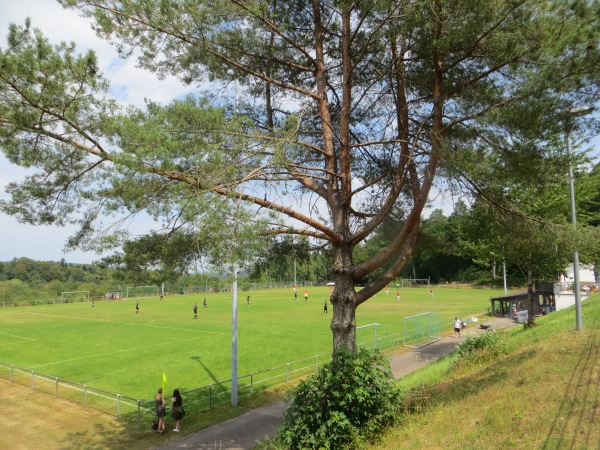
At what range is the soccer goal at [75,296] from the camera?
6675cm

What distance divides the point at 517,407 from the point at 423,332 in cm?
1988

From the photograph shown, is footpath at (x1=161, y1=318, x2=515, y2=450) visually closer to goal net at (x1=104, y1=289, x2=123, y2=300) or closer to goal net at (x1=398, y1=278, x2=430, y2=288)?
goal net at (x1=104, y1=289, x2=123, y2=300)

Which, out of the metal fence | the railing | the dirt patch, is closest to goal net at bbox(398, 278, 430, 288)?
the railing

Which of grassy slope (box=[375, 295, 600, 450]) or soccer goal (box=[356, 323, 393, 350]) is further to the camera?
soccer goal (box=[356, 323, 393, 350])

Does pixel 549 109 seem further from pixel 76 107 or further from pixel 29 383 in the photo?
pixel 29 383

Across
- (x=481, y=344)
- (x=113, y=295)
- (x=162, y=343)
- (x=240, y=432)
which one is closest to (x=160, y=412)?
(x=240, y=432)

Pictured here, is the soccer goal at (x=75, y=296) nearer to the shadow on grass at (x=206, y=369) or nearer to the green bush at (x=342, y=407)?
the shadow on grass at (x=206, y=369)

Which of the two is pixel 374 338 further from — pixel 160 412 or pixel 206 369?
pixel 160 412

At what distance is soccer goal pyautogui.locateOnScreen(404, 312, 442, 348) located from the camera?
80.3 ft

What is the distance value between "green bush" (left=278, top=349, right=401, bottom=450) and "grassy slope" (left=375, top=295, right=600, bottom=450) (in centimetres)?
41

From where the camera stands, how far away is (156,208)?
7.65 metres

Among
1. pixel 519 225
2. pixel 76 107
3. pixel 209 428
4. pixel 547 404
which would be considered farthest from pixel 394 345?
pixel 76 107

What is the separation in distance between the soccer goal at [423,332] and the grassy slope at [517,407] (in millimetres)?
13599

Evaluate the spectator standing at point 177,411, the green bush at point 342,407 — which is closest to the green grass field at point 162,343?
the spectator standing at point 177,411
